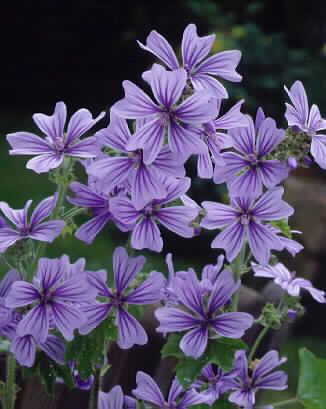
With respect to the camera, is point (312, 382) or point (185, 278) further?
point (312, 382)

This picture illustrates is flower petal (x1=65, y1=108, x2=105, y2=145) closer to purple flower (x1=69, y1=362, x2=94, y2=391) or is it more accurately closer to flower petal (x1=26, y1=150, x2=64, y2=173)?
flower petal (x1=26, y1=150, x2=64, y2=173)

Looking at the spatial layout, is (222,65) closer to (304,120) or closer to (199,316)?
(304,120)

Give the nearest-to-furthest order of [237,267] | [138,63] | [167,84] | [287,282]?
[167,84]
[237,267]
[287,282]
[138,63]

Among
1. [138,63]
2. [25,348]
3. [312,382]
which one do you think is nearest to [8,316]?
[25,348]

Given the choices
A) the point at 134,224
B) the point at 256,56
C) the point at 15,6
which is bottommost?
the point at 134,224

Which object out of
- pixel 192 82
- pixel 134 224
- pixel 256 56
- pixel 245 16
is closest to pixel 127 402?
pixel 134 224

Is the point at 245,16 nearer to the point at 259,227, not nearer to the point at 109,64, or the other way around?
the point at 109,64

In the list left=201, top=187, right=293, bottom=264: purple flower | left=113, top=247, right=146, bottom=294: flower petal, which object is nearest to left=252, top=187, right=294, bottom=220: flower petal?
left=201, top=187, right=293, bottom=264: purple flower
